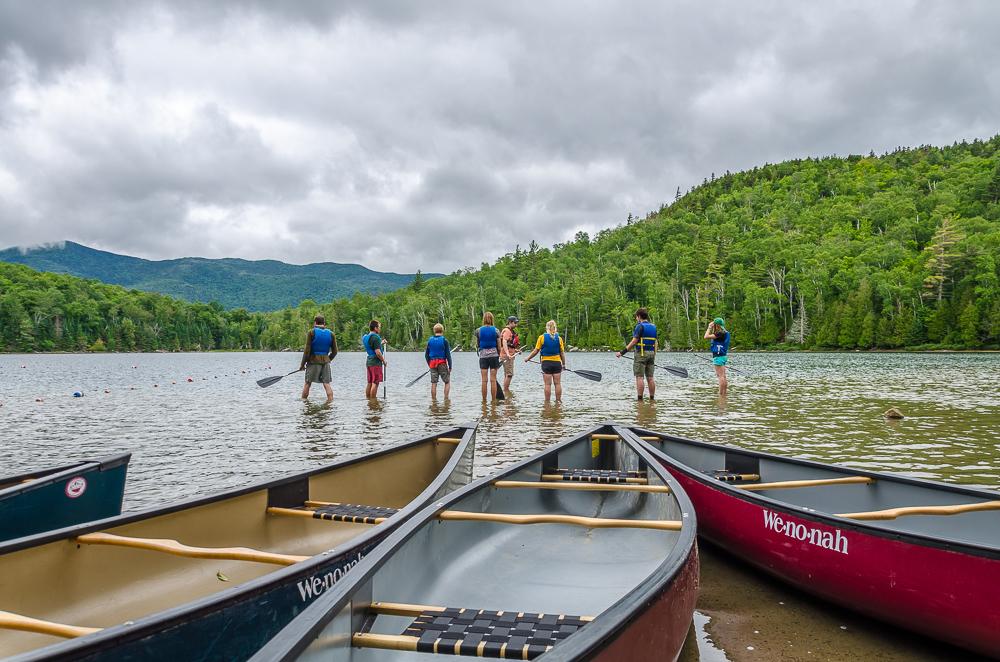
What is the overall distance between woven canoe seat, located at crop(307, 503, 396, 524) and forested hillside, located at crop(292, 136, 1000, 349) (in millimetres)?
98435

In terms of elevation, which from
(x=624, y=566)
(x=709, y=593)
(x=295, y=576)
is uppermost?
(x=295, y=576)

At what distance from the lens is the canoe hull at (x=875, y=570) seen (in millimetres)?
3121

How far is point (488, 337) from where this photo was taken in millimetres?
17141

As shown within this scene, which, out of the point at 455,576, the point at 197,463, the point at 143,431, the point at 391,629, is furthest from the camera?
the point at 143,431

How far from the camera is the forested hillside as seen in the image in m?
91.2

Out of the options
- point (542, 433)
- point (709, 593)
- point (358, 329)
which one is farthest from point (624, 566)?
point (358, 329)

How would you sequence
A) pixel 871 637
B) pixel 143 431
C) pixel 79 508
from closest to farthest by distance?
pixel 871 637, pixel 79 508, pixel 143 431


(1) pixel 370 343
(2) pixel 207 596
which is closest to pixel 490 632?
(2) pixel 207 596

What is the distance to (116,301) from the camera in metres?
169

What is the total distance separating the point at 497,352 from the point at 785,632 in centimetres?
1378

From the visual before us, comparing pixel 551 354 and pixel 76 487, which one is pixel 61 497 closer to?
pixel 76 487

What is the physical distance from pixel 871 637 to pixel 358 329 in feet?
588

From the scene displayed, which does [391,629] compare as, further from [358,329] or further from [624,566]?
[358,329]

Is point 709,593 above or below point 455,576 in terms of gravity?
below
